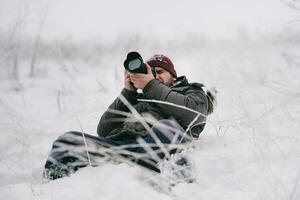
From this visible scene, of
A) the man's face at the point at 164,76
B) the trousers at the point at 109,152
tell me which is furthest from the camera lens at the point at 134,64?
the man's face at the point at 164,76

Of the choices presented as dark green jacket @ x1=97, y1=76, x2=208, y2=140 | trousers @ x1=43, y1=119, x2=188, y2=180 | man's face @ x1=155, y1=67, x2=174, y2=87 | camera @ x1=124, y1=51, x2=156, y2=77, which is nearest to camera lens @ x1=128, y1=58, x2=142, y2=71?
camera @ x1=124, y1=51, x2=156, y2=77

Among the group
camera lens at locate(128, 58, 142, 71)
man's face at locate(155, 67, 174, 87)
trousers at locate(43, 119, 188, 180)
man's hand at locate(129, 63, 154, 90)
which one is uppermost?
camera lens at locate(128, 58, 142, 71)

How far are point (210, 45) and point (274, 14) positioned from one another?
1.73 metres

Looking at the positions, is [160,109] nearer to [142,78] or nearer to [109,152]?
[142,78]

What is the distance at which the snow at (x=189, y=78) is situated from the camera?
50.1 inches

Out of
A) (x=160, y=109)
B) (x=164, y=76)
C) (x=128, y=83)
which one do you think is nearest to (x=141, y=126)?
(x=160, y=109)

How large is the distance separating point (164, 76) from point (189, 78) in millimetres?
2832

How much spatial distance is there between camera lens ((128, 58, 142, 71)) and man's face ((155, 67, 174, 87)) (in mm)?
421

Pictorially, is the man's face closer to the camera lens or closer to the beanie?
the beanie

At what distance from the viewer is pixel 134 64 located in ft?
6.07

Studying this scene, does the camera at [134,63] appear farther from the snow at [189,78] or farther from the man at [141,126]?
the snow at [189,78]

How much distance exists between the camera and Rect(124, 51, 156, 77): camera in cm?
180

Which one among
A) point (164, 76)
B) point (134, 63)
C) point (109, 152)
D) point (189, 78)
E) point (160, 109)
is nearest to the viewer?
point (109, 152)

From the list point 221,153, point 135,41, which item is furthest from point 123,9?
point 221,153
